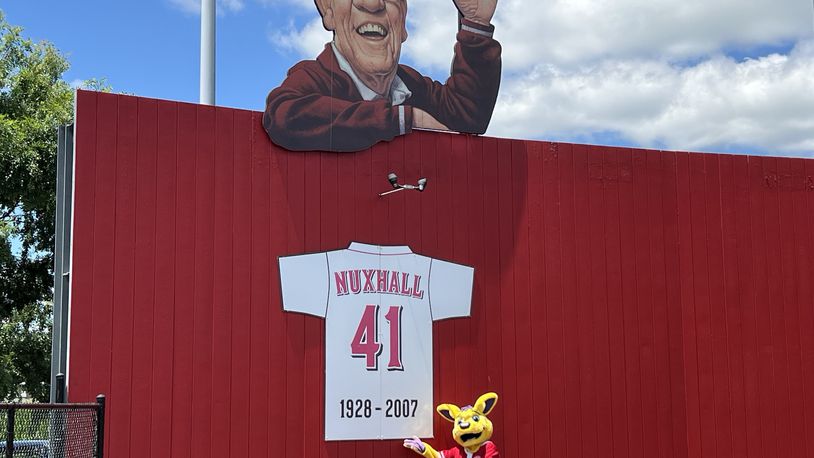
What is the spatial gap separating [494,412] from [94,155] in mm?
4706

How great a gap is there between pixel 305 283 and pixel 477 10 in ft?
12.1

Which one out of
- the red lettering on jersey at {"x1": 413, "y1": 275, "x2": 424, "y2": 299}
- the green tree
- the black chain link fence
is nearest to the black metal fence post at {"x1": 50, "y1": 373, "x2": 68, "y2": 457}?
the black chain link fence

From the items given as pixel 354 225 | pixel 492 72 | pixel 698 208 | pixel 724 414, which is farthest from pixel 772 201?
pixel 354 225

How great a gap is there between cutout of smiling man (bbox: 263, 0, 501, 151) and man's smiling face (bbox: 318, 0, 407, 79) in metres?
0.01

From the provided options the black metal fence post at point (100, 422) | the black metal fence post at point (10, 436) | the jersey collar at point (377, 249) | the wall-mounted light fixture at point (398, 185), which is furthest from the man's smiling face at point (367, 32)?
the black metal fence post at point (10, 436)

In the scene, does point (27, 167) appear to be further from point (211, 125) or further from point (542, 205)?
point (542, 205)

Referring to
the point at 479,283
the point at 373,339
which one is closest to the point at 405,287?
the point at 373,339

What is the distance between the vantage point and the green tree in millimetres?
17906

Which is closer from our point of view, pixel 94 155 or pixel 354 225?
pixel 94 155

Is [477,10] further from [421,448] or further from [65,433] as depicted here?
[65,433]

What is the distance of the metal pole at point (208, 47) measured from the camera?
1162 centimetres

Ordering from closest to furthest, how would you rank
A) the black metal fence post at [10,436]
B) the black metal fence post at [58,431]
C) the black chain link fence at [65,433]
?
the black metal fence post at [10,436] < the black chain link fence at [65,433] < the black metal fence post at [58,431]

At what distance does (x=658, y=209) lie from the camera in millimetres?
10961

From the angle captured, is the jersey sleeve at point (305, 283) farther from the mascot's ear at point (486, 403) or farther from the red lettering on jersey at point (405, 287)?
the mascot's ear at point (486, 403)
